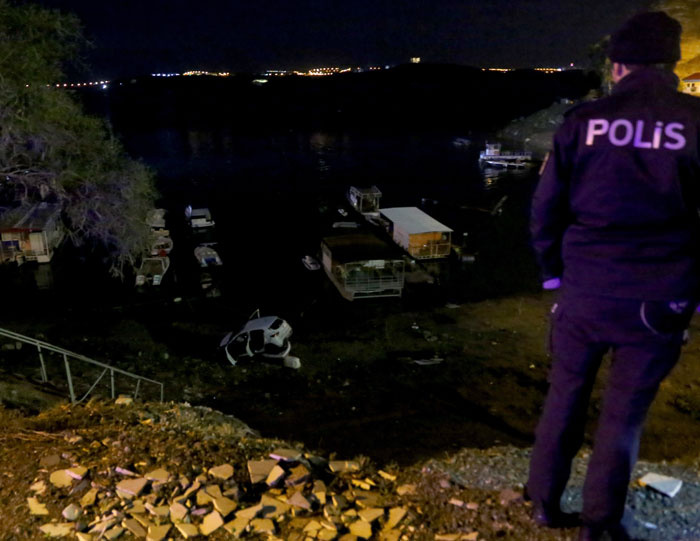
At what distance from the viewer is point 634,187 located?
2.21m

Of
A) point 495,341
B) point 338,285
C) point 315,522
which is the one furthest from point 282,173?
point 315,522

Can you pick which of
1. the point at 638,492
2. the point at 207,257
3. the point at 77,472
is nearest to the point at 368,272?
the point at 207,257

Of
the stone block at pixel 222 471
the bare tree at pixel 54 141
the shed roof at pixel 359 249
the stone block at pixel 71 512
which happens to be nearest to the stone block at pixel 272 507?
the stone block at pixel 222 471

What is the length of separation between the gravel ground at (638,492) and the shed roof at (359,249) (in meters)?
20.9

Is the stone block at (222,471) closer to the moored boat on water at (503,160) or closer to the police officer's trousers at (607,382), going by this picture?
the police officer's trousers at (607,382)

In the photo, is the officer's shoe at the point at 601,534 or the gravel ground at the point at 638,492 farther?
the gravel ground at the point at 638,492

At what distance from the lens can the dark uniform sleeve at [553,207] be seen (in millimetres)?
2348

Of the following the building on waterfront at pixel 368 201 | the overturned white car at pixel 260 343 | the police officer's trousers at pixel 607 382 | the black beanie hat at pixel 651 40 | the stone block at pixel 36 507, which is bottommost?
the building on waterfront at pixel 368 201

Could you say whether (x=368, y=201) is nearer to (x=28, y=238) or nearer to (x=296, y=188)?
(x=296, y=188)

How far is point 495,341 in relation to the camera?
20.0m

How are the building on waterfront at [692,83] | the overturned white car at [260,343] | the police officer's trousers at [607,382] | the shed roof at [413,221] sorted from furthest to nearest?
the building on waterfront at [692,83], the shed roof at [413,221], the overturned white car at [260,343], the police officer's trousers at [607,382]

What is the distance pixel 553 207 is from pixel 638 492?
2.05 meters

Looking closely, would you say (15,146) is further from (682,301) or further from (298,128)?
(298,128)

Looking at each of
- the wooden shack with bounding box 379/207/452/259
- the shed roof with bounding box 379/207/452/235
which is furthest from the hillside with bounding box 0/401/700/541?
the shed roof with bounding box 379/207/452/235
